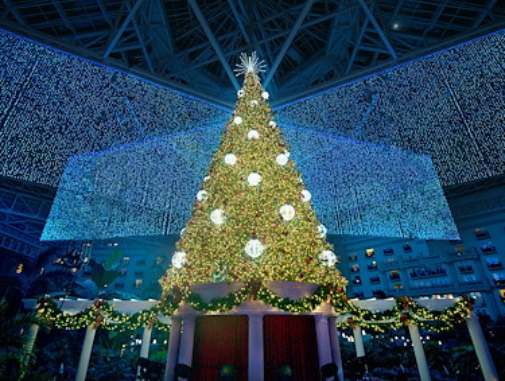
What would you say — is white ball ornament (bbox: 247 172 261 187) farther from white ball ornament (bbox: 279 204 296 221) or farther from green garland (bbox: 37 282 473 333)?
green garland (bbox: 37 282 473 333)

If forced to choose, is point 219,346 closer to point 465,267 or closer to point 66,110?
point 66,110

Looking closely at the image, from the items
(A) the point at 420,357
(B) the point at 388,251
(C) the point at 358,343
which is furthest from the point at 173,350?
(B) the point at 388,251

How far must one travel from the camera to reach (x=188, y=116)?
10820mm

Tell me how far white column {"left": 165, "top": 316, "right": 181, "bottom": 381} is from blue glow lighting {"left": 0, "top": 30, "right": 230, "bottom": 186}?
24.3ft

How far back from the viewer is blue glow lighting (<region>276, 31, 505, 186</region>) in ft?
→ 28.3

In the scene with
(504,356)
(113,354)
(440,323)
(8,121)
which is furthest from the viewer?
(113,354)

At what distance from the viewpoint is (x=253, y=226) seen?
5.35 meters

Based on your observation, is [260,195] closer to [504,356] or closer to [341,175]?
[341,175]

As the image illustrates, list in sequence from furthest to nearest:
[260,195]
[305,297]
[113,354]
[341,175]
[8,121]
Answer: [341,175] → [113,354] → [8,121] → [260,195] → [305,297]

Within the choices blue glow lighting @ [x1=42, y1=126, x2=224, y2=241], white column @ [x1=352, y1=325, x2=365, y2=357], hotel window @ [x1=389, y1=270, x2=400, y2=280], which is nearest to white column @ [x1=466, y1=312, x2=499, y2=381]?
white column @ [x1=352, y1=325, x2=365, y2=357]

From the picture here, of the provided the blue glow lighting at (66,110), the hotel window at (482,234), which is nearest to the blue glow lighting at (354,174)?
the blue glow lighting at (66,110)

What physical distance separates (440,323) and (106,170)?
13879mm

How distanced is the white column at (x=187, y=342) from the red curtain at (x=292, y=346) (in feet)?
4.94

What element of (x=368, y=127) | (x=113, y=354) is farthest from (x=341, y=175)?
(x=113, y=354)
